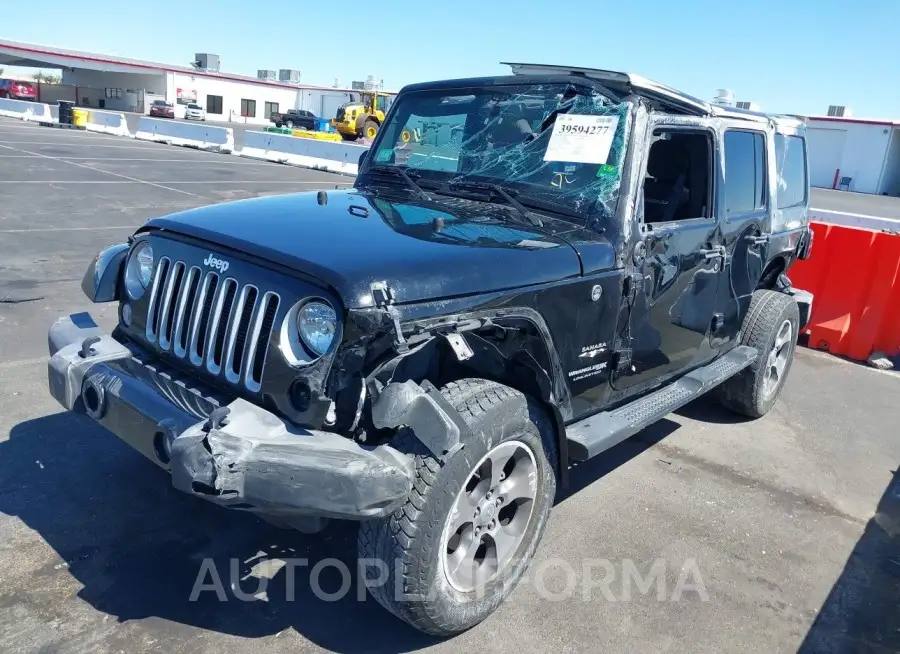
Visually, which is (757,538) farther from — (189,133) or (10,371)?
(189,133)

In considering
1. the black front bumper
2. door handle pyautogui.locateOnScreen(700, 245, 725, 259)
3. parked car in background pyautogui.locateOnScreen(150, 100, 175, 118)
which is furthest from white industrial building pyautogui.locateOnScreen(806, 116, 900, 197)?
the black front bumper

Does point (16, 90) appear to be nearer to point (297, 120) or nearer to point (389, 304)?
point (297, 120)

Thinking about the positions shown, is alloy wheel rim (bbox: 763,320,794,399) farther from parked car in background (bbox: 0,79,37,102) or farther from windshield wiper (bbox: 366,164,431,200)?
parked car in background (bbox: 0,79,37,102)

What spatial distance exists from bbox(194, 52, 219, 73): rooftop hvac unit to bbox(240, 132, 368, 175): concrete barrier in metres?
46.7

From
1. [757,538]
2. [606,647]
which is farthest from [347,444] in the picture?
[757,538]

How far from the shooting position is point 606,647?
295 centimetres

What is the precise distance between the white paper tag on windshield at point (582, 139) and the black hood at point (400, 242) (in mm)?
356

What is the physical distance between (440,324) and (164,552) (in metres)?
1.75

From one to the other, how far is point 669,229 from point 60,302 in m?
5.58

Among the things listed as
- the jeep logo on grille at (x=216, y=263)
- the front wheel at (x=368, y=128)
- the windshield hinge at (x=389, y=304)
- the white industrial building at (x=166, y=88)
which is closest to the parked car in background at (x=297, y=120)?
the front wheel at (x=368, y=128)

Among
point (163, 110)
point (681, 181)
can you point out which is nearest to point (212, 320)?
point (681, 181)

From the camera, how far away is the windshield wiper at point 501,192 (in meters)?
3.54

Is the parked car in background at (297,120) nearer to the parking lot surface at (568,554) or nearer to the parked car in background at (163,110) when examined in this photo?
the parked car in background at (163,110)

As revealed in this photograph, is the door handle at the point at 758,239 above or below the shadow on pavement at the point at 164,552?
above
